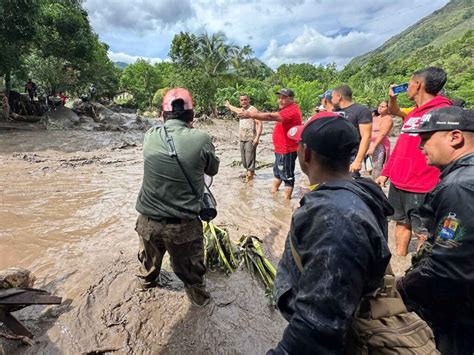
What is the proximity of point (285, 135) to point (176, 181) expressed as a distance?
11.0 feet

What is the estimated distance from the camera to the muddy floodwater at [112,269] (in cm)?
276

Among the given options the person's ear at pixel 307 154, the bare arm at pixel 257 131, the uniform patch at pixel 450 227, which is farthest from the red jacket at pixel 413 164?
the bare arm at pixel 257 131

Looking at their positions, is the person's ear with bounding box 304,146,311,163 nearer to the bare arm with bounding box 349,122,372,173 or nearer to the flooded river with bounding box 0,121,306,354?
the flooded river with bounding box 0,121,306,354

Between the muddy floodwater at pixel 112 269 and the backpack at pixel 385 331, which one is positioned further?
the muddy floodwater at pixel 112 269

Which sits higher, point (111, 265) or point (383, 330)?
point (383, 330)

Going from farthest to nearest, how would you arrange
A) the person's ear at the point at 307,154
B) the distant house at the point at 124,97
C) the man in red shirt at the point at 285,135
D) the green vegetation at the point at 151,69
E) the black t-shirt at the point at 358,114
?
the distant house at the point at 124,97 < the green vegetation at the point at 151,69 < the man in red shirt at the point at 285,135 < the black t-shirt at the point at 358,114 < the person's ear at the point at 307,154

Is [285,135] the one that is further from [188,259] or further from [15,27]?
[15,27]

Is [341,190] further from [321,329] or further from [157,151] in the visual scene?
[157,151]

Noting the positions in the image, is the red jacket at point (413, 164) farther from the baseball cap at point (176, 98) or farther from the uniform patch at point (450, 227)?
the baseball cap at point (176, 98)

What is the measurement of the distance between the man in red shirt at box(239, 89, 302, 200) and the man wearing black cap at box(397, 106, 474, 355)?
3136 millimetres

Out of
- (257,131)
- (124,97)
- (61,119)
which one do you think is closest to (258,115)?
(257,131)

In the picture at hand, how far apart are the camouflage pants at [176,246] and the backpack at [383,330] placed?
169cm

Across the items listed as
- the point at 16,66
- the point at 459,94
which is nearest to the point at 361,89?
the point at 459,94

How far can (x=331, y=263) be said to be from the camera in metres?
1.12
